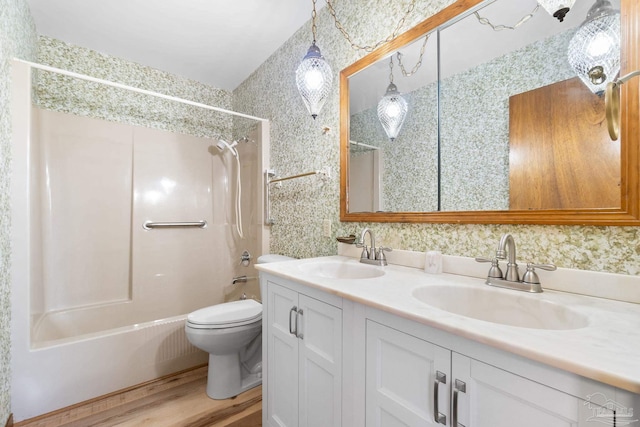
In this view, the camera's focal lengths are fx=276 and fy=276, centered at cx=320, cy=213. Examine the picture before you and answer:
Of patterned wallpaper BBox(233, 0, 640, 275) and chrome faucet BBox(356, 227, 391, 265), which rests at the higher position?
patterned wallpaper BBox(233, 0, 640, 275)

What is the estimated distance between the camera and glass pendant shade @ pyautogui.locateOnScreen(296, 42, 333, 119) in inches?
56.5

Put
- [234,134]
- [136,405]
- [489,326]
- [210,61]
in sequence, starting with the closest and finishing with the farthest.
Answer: [489,326] → [136,405] → [210,61] → [234,134]

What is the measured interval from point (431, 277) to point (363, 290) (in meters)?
0.33

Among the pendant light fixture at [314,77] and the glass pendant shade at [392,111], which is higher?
the pendant light fixture at [314,77]

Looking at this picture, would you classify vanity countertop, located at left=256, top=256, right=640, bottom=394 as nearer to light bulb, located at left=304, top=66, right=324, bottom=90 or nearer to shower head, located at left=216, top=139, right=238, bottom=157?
light bulb, located at left=304, top=66, right=324, bottom=90

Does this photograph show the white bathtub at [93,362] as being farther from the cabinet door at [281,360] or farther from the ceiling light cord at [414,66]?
the ceiling light cord at [414,66]

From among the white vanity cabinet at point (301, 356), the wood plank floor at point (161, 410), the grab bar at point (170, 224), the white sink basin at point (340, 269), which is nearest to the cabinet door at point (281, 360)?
the white vanity cabinet at point (301, 356)

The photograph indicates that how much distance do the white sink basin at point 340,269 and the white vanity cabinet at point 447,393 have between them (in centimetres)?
46

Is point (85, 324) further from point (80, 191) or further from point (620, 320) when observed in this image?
point (620, 320)

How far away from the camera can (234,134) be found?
2893mm

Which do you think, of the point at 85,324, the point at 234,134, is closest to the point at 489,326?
the point at 85,324

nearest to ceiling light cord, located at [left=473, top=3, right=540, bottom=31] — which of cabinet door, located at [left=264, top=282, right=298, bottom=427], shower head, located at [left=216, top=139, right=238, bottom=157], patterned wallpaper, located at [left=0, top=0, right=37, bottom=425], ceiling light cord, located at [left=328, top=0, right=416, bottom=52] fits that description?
ceiling light cord, located at [left=328, top=0, right=416, bottom=52]

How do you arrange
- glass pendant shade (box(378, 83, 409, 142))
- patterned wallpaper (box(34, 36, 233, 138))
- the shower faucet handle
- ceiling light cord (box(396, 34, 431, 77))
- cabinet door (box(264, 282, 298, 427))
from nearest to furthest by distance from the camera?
cabinet door (box(264, 282, 298, 427))
ceiling light cord (box(396, 34, 431, 77))
glass pendant shade (box(378, 83, 409, 142))
patterned wallpaper (box(34, 36, 233, 138))
the shower faucet handle

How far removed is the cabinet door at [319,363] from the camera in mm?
918
